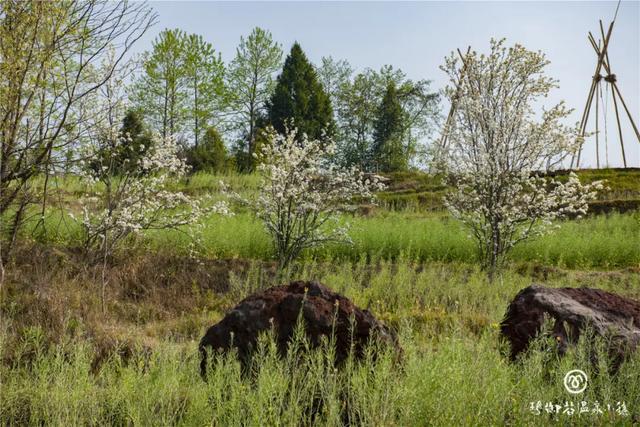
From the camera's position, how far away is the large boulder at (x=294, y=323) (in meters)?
3.97

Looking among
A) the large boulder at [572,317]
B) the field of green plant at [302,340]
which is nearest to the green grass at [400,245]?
the field of green plant at [302,340]

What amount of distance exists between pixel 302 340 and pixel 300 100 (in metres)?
22.5

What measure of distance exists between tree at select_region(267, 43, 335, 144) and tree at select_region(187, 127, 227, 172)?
3.36 metres

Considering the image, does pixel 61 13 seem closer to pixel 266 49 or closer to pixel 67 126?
pixel 67 126

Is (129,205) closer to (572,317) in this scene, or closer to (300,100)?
(572,317)

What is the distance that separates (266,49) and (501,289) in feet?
65.4

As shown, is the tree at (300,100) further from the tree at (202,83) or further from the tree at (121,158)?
the tree at (121,158)

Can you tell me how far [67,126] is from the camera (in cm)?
594

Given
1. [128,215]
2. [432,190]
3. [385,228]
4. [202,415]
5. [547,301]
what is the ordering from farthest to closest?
1. [432,190]
2. [385,228]
3. [128,215]
4. [547,301]
5. [202,415]

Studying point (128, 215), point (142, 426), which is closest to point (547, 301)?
point (142, 426)

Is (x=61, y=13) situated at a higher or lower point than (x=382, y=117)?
lower

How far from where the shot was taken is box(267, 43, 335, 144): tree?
25047mm

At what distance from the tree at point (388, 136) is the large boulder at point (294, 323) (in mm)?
23153

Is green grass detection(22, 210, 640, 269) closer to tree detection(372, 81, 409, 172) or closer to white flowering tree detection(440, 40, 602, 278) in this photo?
white flowering tree detection(440, 40, 602, 278)
